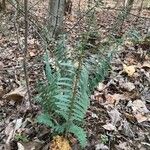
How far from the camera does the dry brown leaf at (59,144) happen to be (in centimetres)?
287

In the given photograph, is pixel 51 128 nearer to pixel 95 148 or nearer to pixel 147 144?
pixel 95 148

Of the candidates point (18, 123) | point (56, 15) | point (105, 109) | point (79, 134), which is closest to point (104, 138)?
point (79, 134)

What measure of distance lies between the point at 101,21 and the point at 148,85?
11.6 ft

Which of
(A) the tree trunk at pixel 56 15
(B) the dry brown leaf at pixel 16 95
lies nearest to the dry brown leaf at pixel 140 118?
(B) the dry brown leaf at pixel 16 95

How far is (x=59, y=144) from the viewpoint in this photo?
289 cm

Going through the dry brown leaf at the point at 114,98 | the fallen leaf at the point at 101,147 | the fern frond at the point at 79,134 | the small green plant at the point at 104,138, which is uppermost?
the fern frond at the point at 79,134

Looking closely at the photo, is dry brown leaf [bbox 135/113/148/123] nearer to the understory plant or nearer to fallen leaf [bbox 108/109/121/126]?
fallen leaf [bbox 108/109/121/126]

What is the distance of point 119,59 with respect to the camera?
463 centimetres

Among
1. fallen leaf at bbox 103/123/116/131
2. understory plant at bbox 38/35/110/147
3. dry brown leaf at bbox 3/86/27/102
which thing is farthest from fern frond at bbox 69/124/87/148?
dry brown leaf at bbox 3/86/27/102

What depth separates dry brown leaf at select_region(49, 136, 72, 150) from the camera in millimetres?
2871

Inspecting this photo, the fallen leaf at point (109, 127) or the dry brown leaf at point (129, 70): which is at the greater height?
the dry brown leaf at point (129, 70)

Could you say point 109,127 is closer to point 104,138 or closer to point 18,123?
point 104,138

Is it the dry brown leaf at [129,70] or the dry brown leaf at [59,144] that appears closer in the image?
the dry brown leaf at [59,144]

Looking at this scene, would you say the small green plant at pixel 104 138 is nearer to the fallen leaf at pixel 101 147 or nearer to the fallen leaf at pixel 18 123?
the fallen leaf at pixel 101 147
